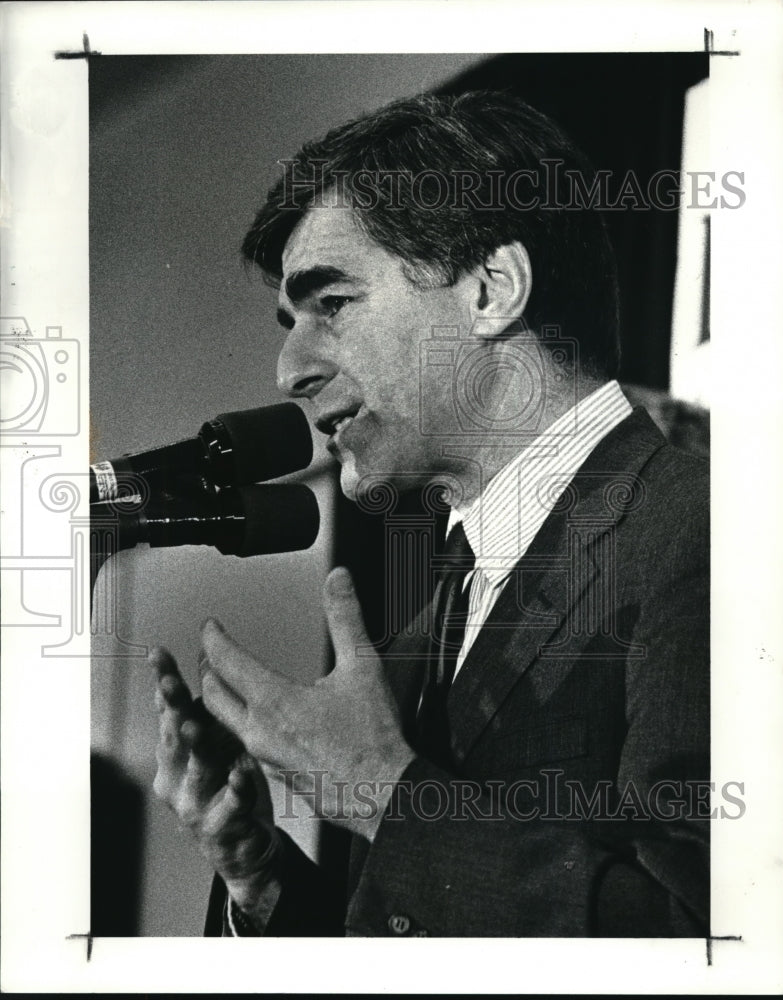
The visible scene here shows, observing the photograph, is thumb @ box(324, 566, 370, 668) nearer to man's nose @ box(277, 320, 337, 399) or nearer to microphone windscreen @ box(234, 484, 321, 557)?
microphone windscreen @ box(234, 484, 321, 557)

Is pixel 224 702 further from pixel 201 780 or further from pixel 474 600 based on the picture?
pixel 474 600

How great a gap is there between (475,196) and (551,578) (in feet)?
2.17

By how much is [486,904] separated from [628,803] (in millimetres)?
284

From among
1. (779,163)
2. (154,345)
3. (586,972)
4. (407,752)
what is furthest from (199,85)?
(586,972)

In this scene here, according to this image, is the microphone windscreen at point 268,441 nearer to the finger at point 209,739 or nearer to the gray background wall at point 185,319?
the gray background wall at point 185,319

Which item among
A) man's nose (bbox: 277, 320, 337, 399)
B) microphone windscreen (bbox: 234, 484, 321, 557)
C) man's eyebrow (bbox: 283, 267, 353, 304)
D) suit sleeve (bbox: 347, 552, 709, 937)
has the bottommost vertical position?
suit sleeve (bbox: 347, 552, 709, 937)

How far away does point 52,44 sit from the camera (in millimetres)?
1980

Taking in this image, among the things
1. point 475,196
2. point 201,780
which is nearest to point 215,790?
point 201,780

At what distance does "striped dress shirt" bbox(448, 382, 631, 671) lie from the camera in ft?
6.29

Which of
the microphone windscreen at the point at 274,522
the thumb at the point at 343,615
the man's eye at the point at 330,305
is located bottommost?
the thumb at the point at 343,615

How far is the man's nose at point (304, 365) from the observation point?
1.94 metres

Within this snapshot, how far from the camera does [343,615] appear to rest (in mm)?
1926

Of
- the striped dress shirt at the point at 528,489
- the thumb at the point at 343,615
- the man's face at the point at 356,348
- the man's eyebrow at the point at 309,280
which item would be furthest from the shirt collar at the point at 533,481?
the man's eyebrow at the point at 309,280

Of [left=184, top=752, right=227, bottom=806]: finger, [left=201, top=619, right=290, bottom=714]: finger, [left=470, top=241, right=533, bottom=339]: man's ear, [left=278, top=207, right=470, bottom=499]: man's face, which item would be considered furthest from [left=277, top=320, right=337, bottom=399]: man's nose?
[left=184, top=752, right=227, bottom=806]: finger
